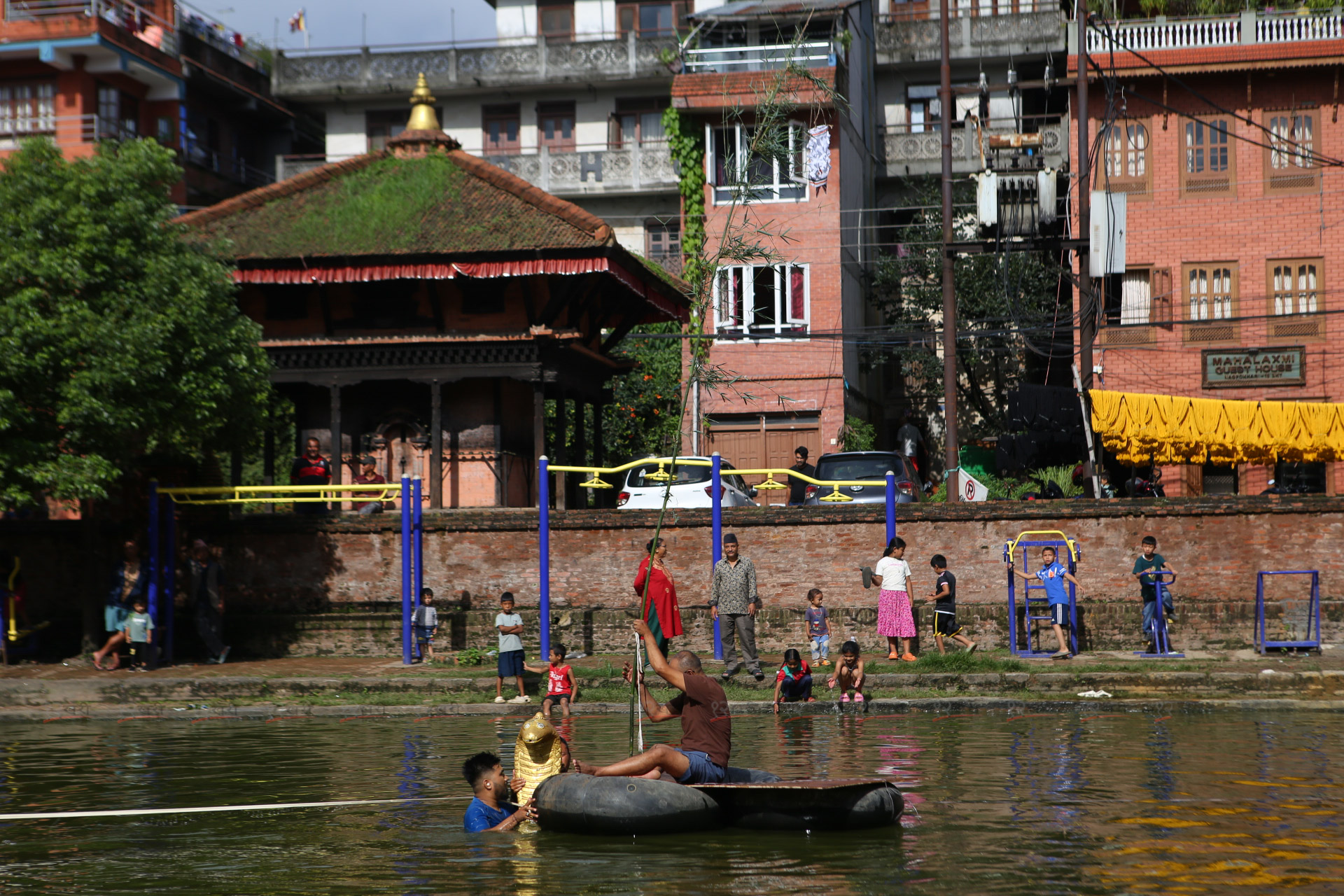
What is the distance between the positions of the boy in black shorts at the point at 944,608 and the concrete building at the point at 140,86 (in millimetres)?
26229

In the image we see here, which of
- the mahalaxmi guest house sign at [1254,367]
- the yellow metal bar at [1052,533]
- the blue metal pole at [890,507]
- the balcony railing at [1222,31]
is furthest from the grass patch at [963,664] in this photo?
the balcony railing at [1222,31]

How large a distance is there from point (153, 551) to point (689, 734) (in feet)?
40.8

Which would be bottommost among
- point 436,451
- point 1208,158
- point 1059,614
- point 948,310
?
point 1059,614

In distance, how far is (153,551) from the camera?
792 inches

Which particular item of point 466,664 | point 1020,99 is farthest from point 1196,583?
point 1020,99

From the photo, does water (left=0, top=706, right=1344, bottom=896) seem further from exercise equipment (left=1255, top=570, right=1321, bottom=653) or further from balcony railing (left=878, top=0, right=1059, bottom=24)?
balcony railing (left=878, top=0, right=1059, bottom=24)

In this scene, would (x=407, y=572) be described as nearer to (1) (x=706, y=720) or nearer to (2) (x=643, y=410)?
(1) (x=706, y=720)

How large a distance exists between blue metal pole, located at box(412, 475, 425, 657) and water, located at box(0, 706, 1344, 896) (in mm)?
5367

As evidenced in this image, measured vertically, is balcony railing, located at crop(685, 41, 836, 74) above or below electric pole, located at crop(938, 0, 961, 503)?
above

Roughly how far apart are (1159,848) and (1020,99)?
3440 centimetres

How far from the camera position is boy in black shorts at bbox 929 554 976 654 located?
1936 centimetres

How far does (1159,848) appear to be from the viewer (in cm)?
890

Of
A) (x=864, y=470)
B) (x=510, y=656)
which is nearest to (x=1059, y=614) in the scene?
(x=864, y=470)

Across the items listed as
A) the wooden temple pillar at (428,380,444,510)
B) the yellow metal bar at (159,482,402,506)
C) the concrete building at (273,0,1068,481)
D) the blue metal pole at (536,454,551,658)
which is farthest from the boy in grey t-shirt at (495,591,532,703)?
the concrete building at (273,0,1068,481)
